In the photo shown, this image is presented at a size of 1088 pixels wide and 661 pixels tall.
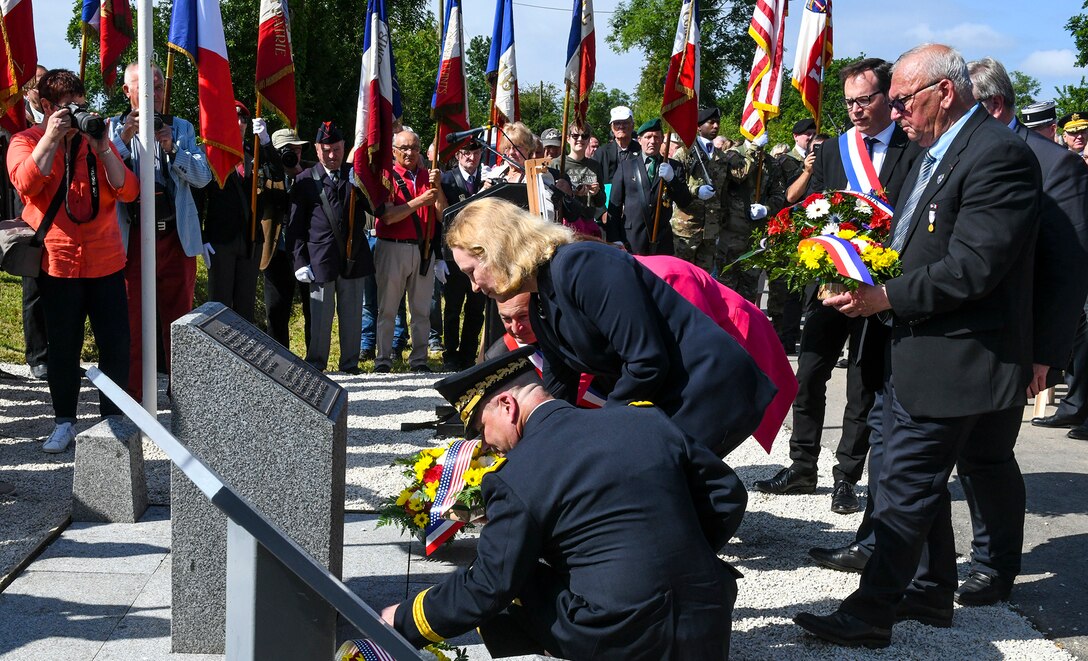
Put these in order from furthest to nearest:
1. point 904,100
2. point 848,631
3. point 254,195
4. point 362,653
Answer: point 254,195 < point 848,631 < point 904,100 < point 362,653

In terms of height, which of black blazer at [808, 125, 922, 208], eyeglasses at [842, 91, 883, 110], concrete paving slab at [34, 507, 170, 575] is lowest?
concrete paving slab at [34, 507, 170, 575]

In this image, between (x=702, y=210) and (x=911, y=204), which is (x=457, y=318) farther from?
(x=911, y=204)

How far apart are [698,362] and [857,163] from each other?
2.42 metres

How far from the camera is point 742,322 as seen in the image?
4164mm

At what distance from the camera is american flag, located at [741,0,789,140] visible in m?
10.5

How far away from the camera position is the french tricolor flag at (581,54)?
34.2 ft

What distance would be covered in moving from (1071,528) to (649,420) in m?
3.86

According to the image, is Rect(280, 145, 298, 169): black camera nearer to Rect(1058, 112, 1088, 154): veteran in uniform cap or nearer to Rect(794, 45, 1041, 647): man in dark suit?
Rect(794, 45, 1041, 647): man in dark suit

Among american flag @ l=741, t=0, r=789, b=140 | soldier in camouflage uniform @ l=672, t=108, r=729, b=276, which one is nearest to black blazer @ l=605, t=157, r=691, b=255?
soldier in camouflage uniform @ l=672, t=108, r=729, b=276

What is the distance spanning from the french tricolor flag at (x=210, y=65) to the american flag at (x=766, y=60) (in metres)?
5.87

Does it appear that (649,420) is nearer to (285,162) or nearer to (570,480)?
(570,480)

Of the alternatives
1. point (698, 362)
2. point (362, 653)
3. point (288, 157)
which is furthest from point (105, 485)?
point (288, 157)

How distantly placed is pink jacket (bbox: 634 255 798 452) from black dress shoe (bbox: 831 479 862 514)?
5.73 ft

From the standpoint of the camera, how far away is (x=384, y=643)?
1.64 metres
